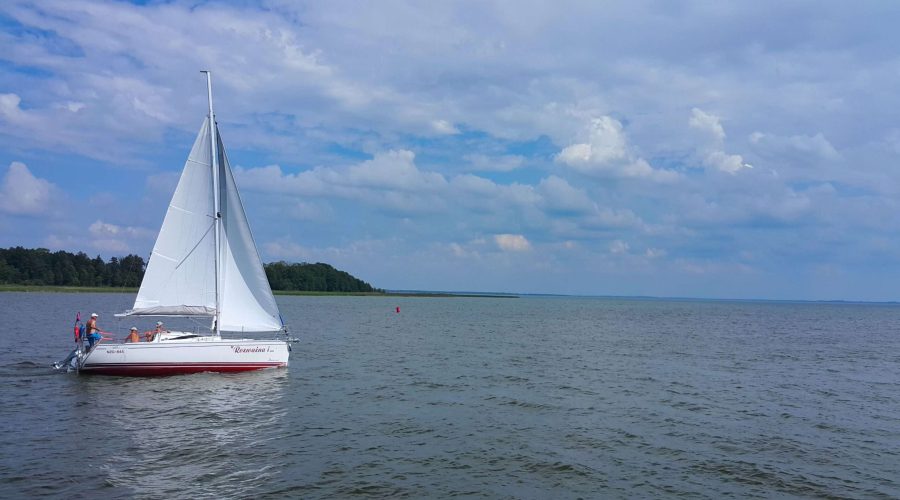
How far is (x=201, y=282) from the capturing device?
2980 centimetres

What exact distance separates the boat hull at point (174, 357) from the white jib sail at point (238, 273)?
1301 millimetres

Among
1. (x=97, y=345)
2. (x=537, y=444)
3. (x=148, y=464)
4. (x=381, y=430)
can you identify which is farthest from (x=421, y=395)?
(x=97, y=345)

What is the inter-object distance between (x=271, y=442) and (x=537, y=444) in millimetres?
7900

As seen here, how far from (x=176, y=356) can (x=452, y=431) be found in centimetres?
1494

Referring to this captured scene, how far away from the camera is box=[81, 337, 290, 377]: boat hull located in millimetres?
27719

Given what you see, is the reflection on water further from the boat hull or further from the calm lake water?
the boat hull

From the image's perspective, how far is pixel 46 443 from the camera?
57.8ft

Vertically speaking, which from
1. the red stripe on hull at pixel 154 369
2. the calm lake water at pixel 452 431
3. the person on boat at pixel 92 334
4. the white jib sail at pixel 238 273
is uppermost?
the white jib sail at pixel 238 273

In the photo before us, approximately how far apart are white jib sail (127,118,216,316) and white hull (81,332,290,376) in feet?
5.19

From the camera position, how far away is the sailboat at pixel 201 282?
28094 millimetres

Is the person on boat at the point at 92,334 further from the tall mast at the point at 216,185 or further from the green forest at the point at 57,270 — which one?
the green forest at the point at 57,270

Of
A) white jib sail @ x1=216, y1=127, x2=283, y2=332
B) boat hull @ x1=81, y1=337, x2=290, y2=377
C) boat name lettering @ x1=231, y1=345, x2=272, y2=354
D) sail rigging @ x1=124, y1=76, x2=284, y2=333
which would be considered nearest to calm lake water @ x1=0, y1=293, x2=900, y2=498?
boat hull @ x1=81, y1=337, x2=290, y2=377

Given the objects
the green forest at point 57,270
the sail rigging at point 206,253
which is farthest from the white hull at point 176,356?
the green forest at point 57,270

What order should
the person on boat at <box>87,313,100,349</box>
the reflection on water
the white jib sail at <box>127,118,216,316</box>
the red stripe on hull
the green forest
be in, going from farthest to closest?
the green forest, the white jib sail at <box>127,118,216,316</box>, the person on boat at <box>87,313,100,349</box>, the red stripe on hull, the reflection on water
